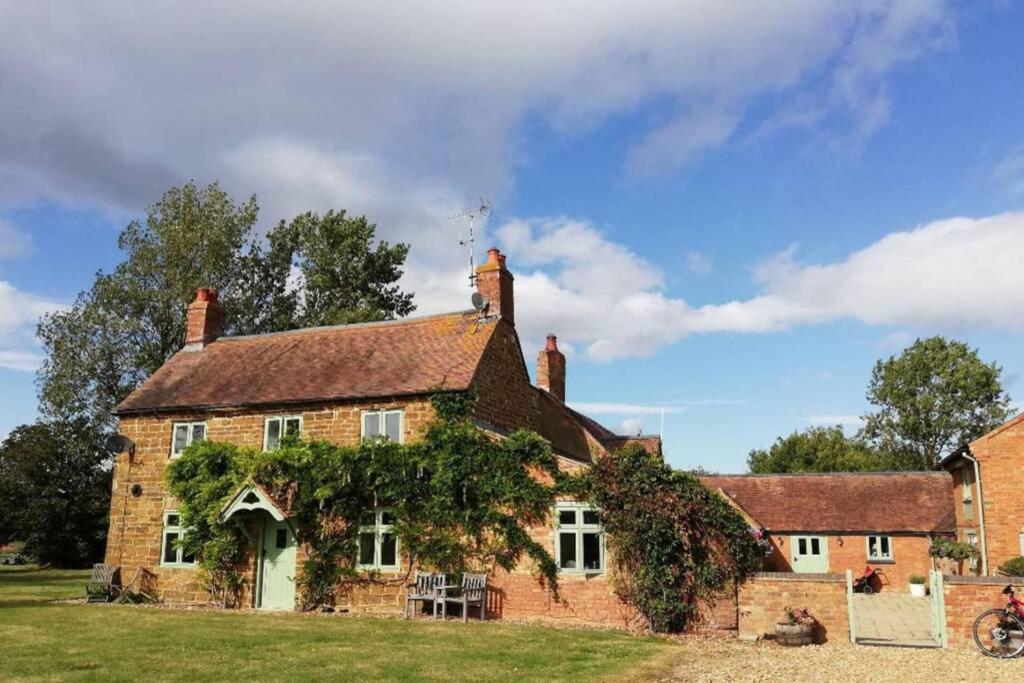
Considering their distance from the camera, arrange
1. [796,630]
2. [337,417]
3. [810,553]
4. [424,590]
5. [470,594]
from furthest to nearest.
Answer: [810,553] < [337,417] < [424,590] < [470,594] < [796,630]

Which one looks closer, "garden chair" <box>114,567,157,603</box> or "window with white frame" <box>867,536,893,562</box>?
"garden chair" <box>114,567,157,603</box>

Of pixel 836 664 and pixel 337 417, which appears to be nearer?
pixel 836 664

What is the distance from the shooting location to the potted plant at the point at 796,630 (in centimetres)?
1496

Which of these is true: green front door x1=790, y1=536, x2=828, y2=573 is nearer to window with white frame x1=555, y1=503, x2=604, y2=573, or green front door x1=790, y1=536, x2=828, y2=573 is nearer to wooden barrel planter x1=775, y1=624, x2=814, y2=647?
window with white frame x1=555, y1=503, x2=604, y2=573

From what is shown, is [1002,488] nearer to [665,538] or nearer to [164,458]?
[665,538]

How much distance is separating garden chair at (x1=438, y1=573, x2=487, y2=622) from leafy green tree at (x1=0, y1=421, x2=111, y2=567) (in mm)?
30836

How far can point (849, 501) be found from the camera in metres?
35.5

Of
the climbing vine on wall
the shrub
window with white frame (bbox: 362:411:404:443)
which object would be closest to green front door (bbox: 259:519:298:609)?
the climbing vine on wall

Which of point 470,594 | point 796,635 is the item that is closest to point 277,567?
point 470,594

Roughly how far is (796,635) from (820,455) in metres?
52.4

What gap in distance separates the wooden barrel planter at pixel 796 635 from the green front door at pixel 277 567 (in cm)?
1234

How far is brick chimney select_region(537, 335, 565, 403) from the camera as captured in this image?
101 feet

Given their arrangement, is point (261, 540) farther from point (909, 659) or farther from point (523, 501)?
point (909, 659)

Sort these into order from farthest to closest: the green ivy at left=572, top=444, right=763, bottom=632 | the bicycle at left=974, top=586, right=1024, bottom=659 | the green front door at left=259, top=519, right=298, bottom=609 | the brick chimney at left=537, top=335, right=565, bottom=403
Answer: the brick chimney at left=537, top=335, right=565, bottom=403 → the green front door at left=259, top=519, right=298, bottom=609 → the green ivy at left=572, top=444, right=763, bottom=632 → the bicycle at left=974, top=586, right=1024, bottom=659
